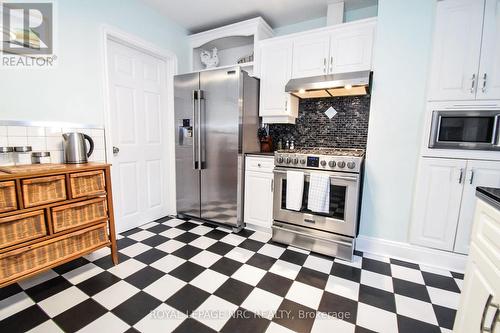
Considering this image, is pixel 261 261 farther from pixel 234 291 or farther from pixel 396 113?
pixel 396 113

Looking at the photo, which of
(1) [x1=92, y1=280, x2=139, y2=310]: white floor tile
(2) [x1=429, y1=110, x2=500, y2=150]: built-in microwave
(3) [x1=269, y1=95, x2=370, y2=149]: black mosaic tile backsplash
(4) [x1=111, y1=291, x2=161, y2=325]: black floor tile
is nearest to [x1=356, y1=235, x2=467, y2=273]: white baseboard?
(2) [x1=429, y1=110, x2=500, y2=150]: built-in microwave

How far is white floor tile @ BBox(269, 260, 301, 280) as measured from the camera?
1.89 meters

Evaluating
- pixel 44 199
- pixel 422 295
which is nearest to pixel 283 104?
pixel 422 295

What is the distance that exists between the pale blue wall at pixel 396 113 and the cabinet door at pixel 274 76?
0.93 meters

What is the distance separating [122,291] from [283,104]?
7.78ft

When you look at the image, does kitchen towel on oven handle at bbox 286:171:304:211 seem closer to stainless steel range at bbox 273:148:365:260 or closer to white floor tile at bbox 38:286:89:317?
stainless steel range at bbox 273:148:365:260

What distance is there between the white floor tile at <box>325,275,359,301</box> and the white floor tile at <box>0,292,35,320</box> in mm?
2076

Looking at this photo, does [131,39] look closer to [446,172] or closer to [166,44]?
[166,44]

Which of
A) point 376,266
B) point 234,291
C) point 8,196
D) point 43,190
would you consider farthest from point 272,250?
point 8,196

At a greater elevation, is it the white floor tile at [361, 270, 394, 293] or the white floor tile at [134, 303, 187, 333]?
the white floor tile at [361, 270, 394, 293]

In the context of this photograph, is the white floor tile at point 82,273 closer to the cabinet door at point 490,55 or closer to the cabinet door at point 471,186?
the cabinet door at point 471,186

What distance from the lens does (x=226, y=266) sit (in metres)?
1.98

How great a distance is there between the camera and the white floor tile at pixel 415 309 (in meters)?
1.45

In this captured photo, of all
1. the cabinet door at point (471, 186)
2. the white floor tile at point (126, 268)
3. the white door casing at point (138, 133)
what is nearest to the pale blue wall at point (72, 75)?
the white door casing at point (138, 133)
